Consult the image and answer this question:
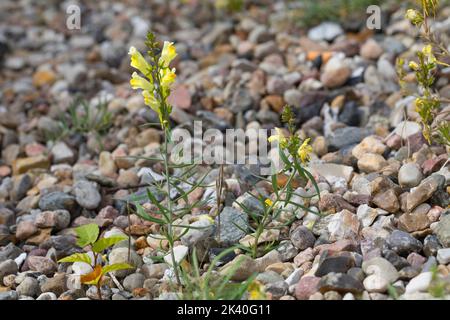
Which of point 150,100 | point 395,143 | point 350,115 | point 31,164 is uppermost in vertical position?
point 150,100

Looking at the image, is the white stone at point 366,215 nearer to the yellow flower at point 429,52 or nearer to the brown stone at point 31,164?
the yellow flower at point 429,52

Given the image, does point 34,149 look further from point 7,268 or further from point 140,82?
point 140,82

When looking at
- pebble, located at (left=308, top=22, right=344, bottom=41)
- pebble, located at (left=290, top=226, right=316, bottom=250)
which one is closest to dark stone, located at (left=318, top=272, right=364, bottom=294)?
pebble, located at (left=290, top=226, right=316, bottom=250)

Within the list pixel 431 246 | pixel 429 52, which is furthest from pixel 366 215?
pixel 429 52

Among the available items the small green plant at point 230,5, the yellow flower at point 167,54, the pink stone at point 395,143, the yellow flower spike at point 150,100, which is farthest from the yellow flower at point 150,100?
the small green plant at point 230,5

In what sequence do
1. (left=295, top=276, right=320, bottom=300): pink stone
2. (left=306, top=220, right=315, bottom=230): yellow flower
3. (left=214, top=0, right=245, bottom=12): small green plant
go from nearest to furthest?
(left=295, top=276, right=320, bottom=300): pink stone
(left=306, top=220, right=315, bottom=230): yellow flower
(left=214, top=0, right=245, bottom=12): small green plant

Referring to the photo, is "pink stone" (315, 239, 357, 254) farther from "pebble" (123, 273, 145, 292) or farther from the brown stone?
the brown stone

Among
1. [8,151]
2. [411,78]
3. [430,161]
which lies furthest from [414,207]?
[8,151]
